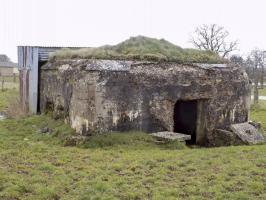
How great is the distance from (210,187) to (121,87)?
4.87 m

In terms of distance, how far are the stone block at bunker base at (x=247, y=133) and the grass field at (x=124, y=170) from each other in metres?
1.17

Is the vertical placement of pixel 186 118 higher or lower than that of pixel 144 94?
lower

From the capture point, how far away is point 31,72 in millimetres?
16922

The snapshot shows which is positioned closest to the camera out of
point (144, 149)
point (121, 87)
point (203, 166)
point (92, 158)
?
point (203, 166)

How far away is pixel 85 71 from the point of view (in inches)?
454

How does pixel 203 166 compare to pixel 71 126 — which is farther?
pixel 71 126

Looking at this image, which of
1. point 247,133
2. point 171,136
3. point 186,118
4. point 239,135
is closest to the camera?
point 171,136

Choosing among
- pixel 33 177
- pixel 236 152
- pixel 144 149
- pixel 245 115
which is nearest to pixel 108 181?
pixel 33 177

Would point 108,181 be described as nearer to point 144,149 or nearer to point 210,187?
point 210,187

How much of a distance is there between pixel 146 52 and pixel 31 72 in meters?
6.24

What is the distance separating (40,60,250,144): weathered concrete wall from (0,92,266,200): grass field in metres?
0.62

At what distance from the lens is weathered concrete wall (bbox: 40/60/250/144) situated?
11.4 metres

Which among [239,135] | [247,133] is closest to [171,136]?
[239,135]

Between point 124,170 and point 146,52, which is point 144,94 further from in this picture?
point 124,170
